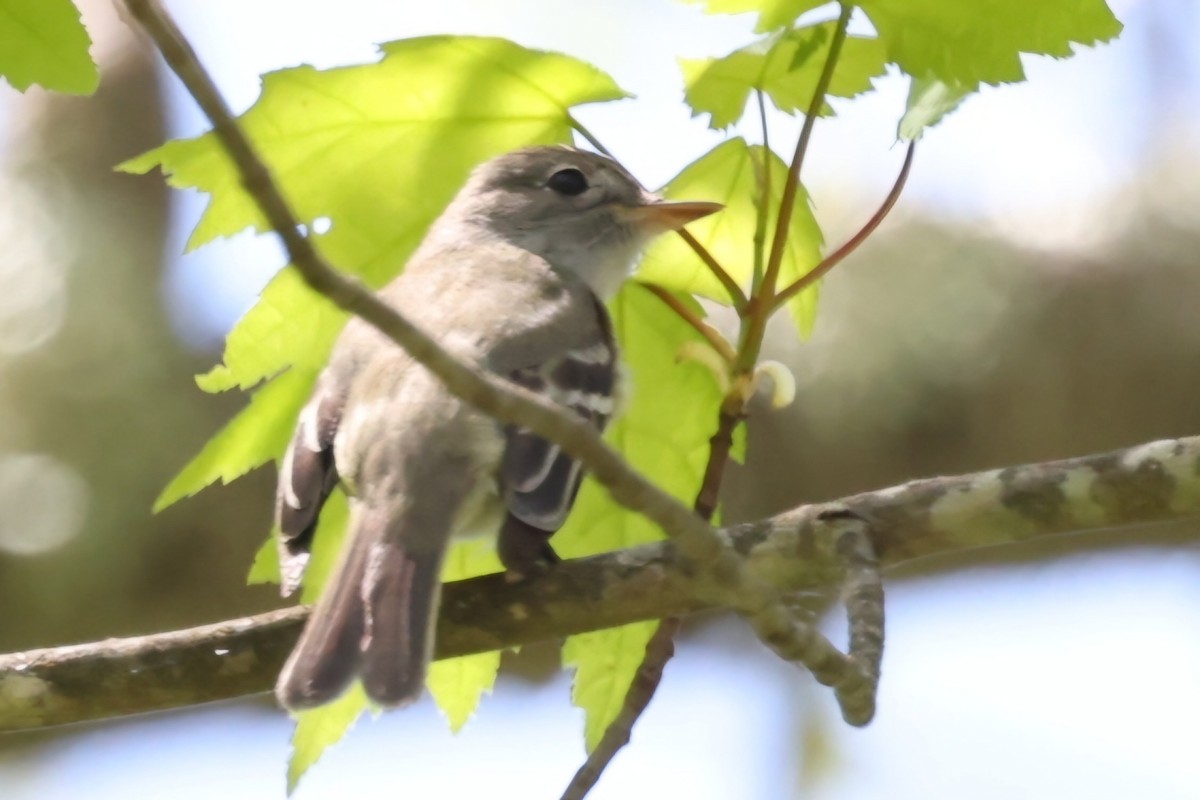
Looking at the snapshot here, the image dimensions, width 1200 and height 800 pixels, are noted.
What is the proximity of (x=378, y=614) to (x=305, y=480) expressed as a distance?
32 cm

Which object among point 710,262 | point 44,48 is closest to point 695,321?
point 710,262

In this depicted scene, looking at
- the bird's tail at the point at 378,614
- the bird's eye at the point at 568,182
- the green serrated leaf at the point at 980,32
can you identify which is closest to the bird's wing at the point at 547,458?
the bird's tail at the point at 378,614

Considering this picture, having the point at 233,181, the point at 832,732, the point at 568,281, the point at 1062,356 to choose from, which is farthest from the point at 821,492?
the point at 233,181

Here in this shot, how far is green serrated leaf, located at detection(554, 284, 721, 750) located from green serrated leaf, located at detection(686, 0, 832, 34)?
51 centimetres

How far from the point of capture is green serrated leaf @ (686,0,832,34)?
2.11m

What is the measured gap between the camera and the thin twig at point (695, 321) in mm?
2186

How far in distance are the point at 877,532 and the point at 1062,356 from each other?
146cm

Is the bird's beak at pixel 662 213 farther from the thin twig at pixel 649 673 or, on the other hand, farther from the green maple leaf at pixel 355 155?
the thin twig at pixel 649 673

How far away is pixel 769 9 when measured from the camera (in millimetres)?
2119

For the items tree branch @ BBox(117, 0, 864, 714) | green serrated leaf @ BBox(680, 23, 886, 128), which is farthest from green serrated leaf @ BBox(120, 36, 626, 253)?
tree branch @ BBox(117, 0, 864, 714)

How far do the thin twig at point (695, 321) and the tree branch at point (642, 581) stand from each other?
0.78ft

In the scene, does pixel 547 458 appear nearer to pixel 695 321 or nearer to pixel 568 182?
pixel 695 321

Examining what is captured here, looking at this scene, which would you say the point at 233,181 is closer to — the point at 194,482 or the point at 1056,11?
the point at 194,482

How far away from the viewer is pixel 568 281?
2980 mm
